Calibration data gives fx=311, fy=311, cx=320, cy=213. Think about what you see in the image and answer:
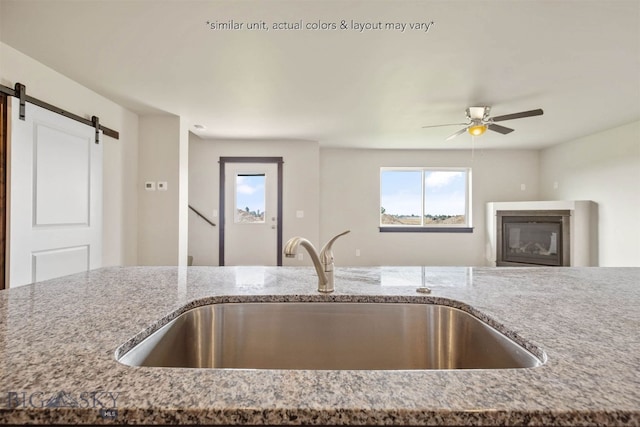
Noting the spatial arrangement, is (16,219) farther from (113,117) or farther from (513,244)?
(513,244)

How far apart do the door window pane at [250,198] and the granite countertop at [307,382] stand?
4404mm

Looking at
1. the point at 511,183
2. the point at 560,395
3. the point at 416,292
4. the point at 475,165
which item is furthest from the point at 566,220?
the point at 560,395

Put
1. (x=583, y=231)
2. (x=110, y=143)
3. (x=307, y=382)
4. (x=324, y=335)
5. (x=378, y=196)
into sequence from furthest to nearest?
(x=378, y=196) < (x=583, y=231) < (x=110, y=143) < (x=324, y=335) < (x=307, y=382)

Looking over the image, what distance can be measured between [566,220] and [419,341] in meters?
5.21

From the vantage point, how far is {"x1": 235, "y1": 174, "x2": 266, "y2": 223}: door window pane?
17.1 ft

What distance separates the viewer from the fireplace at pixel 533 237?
4793 mm

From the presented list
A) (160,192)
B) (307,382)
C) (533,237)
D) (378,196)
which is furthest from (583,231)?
(160,192)

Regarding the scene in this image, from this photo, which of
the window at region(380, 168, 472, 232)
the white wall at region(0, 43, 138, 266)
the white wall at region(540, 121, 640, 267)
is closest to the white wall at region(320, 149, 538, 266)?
the window at region(380, 168, 472, 232)

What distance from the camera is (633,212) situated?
403 cm

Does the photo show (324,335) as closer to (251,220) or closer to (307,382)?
(307,382)

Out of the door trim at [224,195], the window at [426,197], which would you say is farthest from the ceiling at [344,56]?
the window at [426,197]

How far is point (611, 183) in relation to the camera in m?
4.33

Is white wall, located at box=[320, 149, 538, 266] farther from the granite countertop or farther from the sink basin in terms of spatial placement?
the granite countertop

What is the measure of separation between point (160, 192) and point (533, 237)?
571 cm
